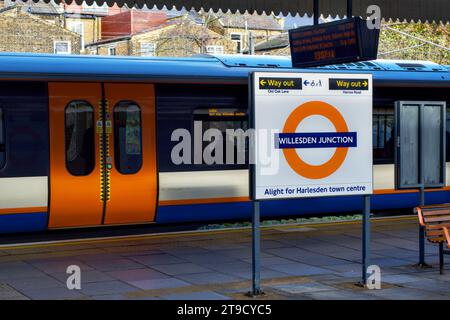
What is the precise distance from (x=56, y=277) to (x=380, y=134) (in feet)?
24.3

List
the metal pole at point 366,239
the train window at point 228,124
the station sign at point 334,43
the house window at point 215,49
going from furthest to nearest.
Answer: the house window at point 215,49 → the train window at point 228,124 → the station sign at point 334,43 → the metal pole at point 366,239

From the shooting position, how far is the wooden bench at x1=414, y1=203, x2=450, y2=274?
31.1 feet

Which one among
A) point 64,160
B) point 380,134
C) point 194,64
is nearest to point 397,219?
point 380,134

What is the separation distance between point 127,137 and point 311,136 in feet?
14.3

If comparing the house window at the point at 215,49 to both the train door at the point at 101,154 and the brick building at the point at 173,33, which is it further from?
the train door at the point at 101,154

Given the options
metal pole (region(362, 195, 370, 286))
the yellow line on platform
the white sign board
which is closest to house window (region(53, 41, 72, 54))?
the yellow line on platform

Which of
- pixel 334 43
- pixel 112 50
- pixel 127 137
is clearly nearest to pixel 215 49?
pixel 112 50

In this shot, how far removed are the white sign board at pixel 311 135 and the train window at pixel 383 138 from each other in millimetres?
5286

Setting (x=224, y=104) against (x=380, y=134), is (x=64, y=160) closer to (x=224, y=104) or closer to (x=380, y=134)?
(x=224, y=104)

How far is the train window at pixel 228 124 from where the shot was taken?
42.4ft

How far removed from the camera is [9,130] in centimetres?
1152

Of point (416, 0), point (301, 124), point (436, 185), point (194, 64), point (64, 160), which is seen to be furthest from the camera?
point (416, 0)

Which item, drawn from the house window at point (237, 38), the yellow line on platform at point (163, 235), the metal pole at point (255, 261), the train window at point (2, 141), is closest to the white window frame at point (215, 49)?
the house window at point (237, 38)

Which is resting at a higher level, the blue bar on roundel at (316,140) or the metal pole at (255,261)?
the blue bar on roundel at (316,140)
